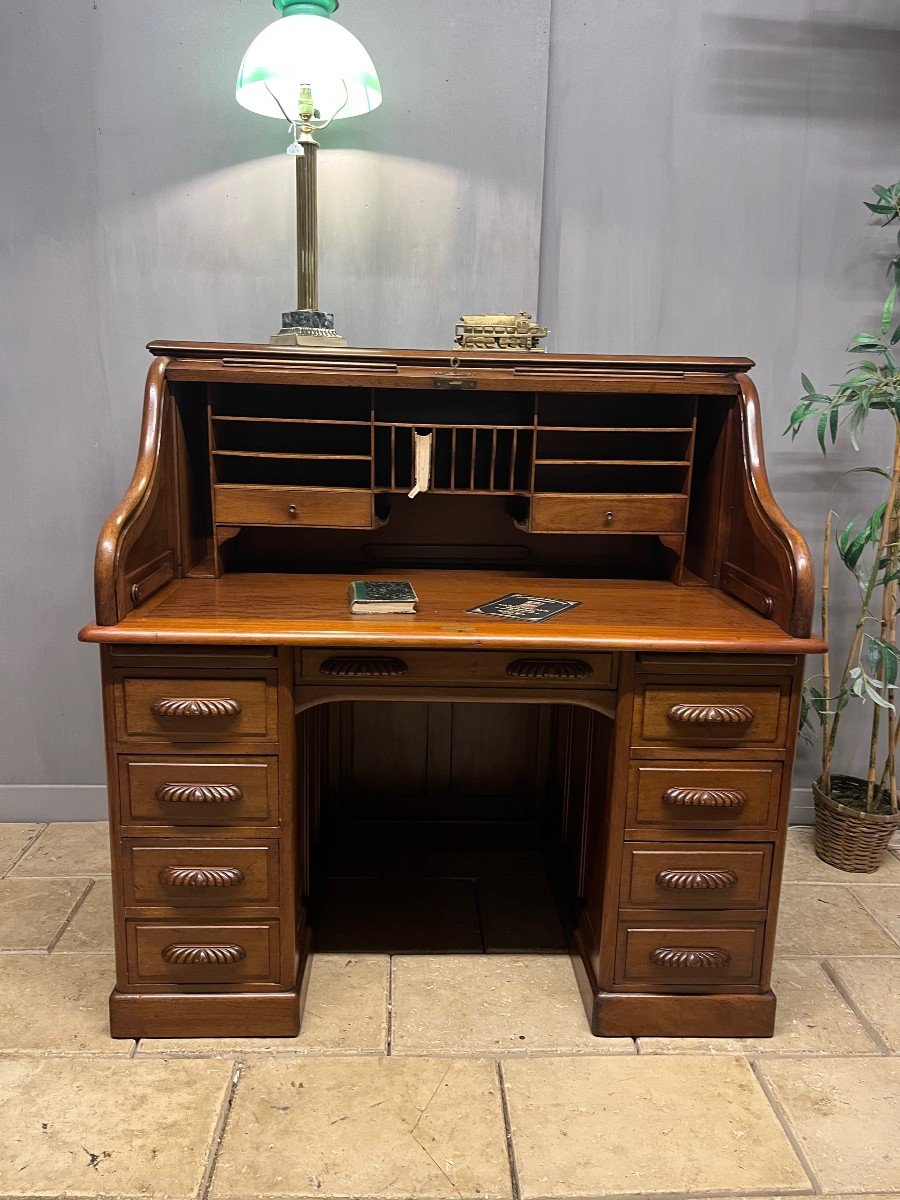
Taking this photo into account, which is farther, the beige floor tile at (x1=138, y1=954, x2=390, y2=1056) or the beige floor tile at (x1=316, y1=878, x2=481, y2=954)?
the beige floor tile at (x1=316, y1=878, x2=481, y2=954)

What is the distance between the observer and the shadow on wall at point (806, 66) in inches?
104

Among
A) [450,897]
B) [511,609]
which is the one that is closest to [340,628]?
[511,609]

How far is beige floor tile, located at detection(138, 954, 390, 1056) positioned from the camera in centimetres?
198

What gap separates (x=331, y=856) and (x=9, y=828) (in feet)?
3.49

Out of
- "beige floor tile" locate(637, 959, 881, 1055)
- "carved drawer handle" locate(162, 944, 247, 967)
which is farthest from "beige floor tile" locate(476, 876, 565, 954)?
"carved drawer handle" locate(162, 944, 247, 967)

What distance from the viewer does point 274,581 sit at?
2.29m

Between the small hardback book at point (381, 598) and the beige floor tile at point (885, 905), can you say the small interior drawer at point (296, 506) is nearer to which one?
the small hardback book at point (381, 598)

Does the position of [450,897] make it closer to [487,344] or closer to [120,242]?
[487,344]

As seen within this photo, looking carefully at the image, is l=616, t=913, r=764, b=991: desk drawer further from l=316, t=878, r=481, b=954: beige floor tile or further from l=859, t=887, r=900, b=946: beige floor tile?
l=859, t=887, r=900, b=946: beige floor tile

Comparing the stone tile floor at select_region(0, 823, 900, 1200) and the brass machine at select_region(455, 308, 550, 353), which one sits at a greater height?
the brass machine at select_region(455, 308, 550, 353)

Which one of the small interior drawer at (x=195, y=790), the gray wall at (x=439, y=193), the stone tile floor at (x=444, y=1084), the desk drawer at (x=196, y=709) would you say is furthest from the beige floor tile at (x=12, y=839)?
the desk drawer at (x=196, y=709)

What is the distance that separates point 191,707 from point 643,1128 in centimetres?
120

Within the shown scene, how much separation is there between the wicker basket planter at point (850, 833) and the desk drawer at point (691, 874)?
91 centimetres

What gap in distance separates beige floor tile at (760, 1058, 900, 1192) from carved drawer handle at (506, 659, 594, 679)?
3.04ft
